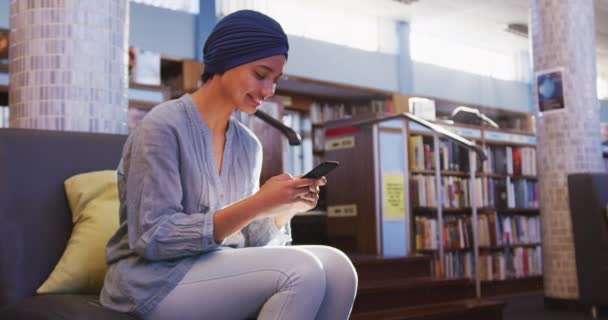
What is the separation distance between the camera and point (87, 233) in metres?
1.67

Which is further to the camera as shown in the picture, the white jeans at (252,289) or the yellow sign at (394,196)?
the yellow sign at (394,196)

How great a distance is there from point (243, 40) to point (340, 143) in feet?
12.0

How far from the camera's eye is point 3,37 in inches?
212

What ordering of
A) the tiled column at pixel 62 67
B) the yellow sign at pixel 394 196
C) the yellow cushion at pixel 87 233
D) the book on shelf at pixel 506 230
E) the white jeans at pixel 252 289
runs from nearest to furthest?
1. the white jeans at pixel 252 289
2. the yellow cushion at pixel 87 233
3. the tiled column at pixel 62 67
4. the yellow sign at pixel 394 196
5. the book on shelf at pixel 506 230

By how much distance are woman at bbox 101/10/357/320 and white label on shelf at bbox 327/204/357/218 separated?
135 inches

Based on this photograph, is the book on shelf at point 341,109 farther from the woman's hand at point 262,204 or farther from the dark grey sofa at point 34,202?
the woman's hand at point 262,204

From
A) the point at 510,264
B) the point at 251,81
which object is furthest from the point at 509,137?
the point at 251,81

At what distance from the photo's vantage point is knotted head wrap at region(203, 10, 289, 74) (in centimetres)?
148

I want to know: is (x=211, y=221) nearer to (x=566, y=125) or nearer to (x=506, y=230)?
(x=566, y=125)

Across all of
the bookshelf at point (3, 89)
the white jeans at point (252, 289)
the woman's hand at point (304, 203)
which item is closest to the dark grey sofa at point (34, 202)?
the white jeans at point (252, 289)

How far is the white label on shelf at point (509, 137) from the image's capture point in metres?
6.58

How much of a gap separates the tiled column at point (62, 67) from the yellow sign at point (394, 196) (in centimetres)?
300

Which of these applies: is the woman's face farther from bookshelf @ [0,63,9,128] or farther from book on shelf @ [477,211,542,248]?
book on shelf @ [477,211,542,248]

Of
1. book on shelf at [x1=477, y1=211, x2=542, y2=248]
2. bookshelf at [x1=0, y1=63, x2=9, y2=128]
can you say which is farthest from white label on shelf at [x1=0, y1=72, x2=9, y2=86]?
book on shelf at [x1=477, y1=211, x2=542, y2=248]
